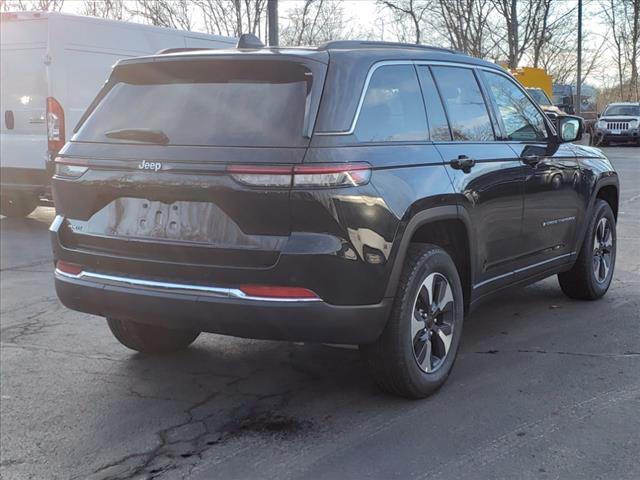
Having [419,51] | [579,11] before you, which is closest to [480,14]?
[579,11]

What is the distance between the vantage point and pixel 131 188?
3621 mm

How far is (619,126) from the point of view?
30.0 m

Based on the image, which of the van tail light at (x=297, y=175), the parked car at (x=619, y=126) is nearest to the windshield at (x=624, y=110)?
the parked car at (x=619, y=126)

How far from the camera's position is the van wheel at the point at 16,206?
11.3 metres

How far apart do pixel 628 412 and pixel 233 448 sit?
1940mm

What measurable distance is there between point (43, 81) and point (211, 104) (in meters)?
6.98

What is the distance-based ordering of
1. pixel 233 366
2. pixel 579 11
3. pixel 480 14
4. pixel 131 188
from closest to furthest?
pixel 131 188
pixel 233 366
pixel 579 11
pixel 480 14

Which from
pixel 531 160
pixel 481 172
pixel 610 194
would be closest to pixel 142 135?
pixel 481 172

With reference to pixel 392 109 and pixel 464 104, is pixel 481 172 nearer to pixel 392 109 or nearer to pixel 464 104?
pixel 464 104

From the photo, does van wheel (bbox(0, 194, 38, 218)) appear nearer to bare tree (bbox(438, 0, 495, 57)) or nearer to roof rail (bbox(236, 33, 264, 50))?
roof rail (bbox(236, 33, 264, 50))

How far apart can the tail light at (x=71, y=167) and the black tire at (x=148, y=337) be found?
0.99 m

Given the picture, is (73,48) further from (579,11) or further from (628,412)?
(579,11)

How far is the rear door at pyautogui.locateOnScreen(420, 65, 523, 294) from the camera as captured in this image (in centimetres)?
421

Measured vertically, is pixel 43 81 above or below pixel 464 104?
above
